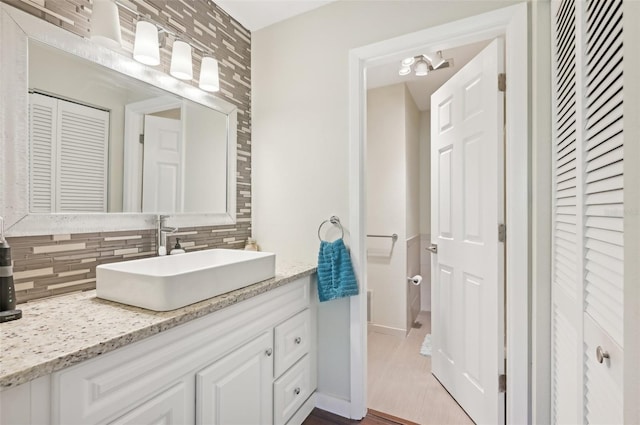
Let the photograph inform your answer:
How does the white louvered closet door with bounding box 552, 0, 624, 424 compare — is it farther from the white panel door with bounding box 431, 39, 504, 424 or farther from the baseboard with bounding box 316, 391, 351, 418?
the baseboard with bounding box 316, 391, 351, 418

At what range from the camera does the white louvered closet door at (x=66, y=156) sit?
1.08 metres

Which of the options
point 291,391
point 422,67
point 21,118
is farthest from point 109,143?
point 422,67

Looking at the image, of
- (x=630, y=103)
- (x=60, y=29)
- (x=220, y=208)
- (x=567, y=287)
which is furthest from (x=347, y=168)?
(x=60, y=29)

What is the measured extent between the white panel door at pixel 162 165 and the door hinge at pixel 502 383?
184cm

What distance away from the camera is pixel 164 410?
911 mm

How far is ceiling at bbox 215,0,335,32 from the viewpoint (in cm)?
177

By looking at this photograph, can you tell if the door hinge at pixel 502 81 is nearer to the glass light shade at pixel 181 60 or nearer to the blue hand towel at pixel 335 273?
the blue hand towel at pixel 335 273

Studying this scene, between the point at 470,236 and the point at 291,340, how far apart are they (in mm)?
1128

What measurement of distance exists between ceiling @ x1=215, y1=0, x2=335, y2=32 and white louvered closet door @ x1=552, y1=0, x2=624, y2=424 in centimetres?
128

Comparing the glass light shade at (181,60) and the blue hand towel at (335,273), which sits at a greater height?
the glass light shade at (181,60)

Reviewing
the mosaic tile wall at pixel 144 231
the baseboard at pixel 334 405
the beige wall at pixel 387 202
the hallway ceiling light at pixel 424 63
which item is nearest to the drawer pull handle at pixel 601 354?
the baseboard at pixel 334 405

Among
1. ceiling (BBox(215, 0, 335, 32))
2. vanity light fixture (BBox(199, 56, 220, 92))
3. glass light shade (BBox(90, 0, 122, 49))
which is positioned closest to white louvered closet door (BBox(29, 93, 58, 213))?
glass light shade (BBox(90, 0, 122, 49))

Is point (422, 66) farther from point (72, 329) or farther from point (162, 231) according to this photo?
point (72, 329)

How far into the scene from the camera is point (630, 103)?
1.77 ft
